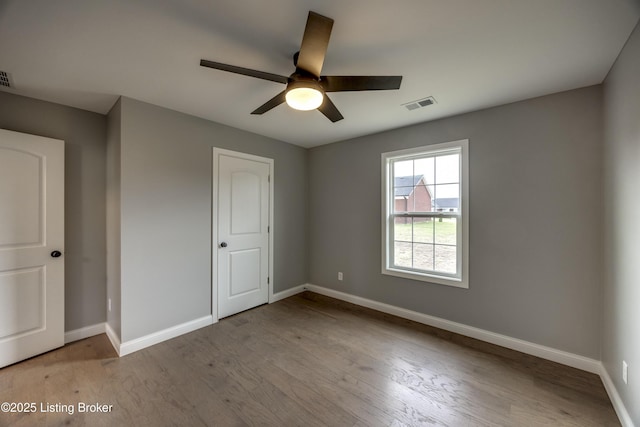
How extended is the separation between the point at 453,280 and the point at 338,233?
1689 mm

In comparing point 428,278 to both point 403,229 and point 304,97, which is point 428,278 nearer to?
point 403,229

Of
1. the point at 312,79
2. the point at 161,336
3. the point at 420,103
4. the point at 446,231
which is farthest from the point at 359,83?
the point at 161,336

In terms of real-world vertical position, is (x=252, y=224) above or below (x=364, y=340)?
above

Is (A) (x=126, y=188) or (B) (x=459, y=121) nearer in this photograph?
(A) (x=126, y=188)

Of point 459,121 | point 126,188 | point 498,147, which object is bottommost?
point 126,188

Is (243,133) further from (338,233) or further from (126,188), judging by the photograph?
(338,233)

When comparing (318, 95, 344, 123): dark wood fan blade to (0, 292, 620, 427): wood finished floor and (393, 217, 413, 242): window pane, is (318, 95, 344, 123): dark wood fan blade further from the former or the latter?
(0, 292, 620, 427): wood finished floor

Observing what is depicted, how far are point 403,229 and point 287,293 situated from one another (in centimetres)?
204

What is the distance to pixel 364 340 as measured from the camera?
268cm

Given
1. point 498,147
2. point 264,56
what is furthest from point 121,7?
point 498,147

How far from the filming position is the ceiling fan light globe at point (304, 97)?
5.26 feet

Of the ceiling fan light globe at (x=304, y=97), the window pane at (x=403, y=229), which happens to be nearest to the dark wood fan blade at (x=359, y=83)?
the ceiling fan light globe at (x=304, y=97)

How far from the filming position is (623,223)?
1674 mm

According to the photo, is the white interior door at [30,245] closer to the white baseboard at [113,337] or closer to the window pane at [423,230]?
the white baseboard at [113,337]
